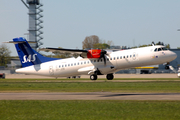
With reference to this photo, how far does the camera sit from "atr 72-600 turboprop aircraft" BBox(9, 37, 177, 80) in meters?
40.5

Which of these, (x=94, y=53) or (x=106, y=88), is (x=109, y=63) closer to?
(x=94, y=53)

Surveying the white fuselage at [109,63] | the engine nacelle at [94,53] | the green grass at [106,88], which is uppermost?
the engine nacelle at [94,53]

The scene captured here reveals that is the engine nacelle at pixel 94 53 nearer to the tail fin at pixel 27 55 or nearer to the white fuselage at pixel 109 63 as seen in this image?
the white fuselage at pixel 109 63

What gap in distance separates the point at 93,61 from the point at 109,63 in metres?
3.17

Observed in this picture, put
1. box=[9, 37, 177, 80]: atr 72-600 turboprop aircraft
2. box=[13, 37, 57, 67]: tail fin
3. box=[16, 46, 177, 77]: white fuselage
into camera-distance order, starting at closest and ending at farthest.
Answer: box=[16, 46, 177, 77]: white fuselage
box=[9, 37, 177, 80]: atr 72-600 turboprop aircraft
box=[13, 37, 57, 67]: tail fin

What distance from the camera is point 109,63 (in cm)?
4319

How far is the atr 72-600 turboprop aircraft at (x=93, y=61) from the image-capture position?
4053 cm

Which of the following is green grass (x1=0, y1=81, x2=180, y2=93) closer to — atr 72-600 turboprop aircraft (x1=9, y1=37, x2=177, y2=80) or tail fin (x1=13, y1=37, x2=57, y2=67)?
atr 72-600 turboprop aircraft (x1=9, y1=37, x2=177, y2=80)
